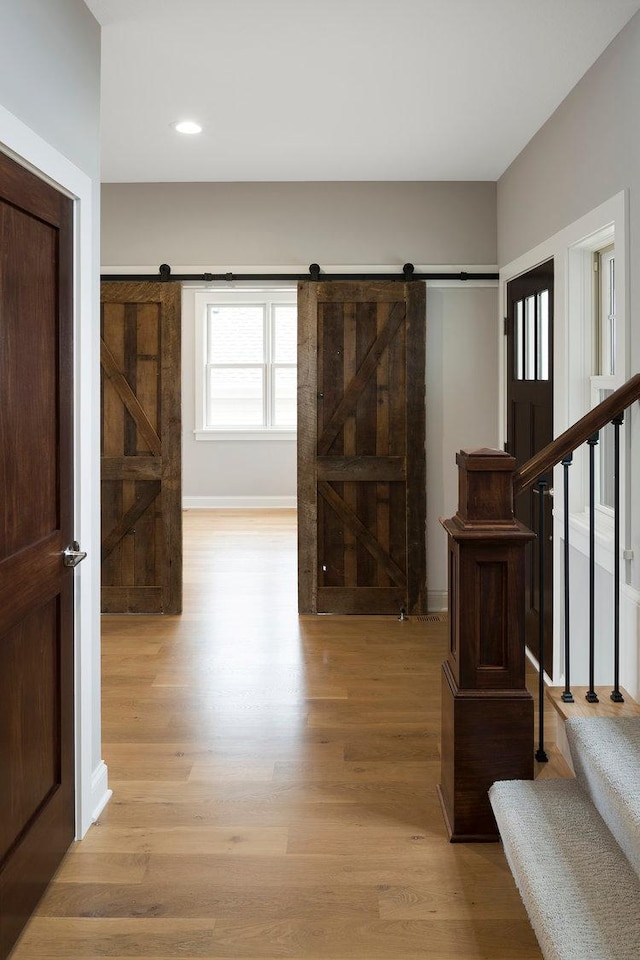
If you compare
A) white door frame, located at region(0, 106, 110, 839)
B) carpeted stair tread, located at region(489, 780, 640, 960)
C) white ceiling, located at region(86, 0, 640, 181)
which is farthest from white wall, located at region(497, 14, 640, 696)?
white door frame, located at region(0, 106, 110, 839)

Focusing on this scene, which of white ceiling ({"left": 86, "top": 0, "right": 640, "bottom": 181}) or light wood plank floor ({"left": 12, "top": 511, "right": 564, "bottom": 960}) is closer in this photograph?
light wood plank floor ({"left": 12, "top": 511, "right": 564, "bottom": 960})

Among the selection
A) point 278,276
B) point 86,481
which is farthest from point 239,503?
point 86,481

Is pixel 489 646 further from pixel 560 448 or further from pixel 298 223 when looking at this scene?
pixel 298 223

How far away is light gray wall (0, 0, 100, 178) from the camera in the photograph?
2.11 metres

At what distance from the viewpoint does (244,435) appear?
32.7 ft

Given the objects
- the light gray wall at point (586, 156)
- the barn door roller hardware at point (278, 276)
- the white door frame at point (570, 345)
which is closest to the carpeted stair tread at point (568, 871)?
the white door frame at point (570, 345)

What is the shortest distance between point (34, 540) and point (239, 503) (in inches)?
305

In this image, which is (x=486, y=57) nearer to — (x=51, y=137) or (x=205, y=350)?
(x=51, y=137)

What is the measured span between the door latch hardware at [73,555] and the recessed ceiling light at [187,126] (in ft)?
8.04

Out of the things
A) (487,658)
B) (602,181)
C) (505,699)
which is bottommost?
(505,699)

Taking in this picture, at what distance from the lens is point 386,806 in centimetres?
287

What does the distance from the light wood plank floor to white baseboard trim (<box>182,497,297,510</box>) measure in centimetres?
517

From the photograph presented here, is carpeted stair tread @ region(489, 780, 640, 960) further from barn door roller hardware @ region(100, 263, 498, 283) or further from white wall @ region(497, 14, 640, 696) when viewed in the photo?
barn door roller hardware @ region(100, 263, 498, 283)

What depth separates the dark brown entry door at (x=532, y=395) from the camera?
14.1 ft
